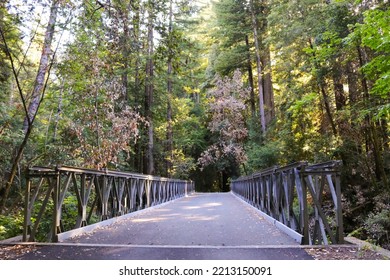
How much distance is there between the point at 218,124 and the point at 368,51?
1482 centimetres

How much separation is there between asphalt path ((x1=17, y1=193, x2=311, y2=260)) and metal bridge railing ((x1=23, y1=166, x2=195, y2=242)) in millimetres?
403

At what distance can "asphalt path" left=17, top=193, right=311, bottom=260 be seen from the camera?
371 centimetres

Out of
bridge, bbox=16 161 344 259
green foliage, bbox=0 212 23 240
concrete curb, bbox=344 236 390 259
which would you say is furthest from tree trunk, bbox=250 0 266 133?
concrete curb, bbox=344 236 390 259

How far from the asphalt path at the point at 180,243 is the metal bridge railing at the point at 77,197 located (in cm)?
40

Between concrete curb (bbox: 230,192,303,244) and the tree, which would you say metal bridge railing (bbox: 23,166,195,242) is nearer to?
concrete curb (bbox: 230,192,303,244)

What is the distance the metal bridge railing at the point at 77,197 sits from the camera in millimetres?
4559

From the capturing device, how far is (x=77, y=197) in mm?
5246

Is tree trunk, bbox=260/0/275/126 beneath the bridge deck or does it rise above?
above

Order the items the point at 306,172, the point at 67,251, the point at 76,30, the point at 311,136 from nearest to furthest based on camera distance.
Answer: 1. the point at 67,251
2. the point at 306,172
3. the point at 76,30
4. the point at 311,136

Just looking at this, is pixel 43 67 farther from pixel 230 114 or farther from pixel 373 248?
pixel 230 114

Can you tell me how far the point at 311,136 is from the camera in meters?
13.4

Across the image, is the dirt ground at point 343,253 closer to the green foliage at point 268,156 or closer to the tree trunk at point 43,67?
the tree trunk at point 43,67

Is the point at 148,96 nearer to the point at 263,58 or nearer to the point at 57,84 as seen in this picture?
the point at 57,84
